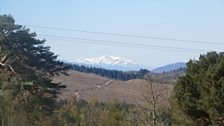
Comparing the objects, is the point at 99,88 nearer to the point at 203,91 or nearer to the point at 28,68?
the point at 28,68

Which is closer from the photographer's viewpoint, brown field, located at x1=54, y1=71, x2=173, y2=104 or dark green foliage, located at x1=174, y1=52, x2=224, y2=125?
dark green foliage, located at x1=174, y1=52, x2=224, y2=125

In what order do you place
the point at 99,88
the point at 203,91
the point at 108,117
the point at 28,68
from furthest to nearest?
the point at 99,88 < the point at 108,117 < the point at 28,68 < the point at 203,91

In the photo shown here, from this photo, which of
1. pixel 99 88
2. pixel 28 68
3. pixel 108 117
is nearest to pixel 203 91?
pixel 28 68

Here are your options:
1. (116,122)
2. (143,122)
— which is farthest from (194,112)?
(116,122)

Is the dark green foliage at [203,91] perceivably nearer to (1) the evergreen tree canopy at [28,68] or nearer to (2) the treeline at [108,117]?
(2) the treeline at [108,117]

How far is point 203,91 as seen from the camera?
95.9 feet

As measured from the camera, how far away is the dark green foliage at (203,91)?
2828 centimetres

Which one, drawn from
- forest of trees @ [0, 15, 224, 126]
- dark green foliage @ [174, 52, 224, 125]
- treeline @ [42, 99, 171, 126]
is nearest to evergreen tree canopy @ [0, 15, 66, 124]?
forest of trees @ [0, 15, 224, 126]

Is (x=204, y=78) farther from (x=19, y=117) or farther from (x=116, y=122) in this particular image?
(x=116, y=122)

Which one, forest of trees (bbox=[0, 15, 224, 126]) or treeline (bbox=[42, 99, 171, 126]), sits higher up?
forest of trees (bbox=[0, 15, 224, 126])

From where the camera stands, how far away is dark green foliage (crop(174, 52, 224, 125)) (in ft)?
92.8

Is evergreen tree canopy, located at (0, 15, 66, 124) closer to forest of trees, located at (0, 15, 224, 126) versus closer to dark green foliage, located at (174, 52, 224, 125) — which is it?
forest of trees, located at (0, 15, 224, 126)

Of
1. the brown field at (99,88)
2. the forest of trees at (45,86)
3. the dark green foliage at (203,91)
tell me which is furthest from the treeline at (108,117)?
the brown field at (99,88)

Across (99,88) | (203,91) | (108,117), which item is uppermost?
(203,91)
